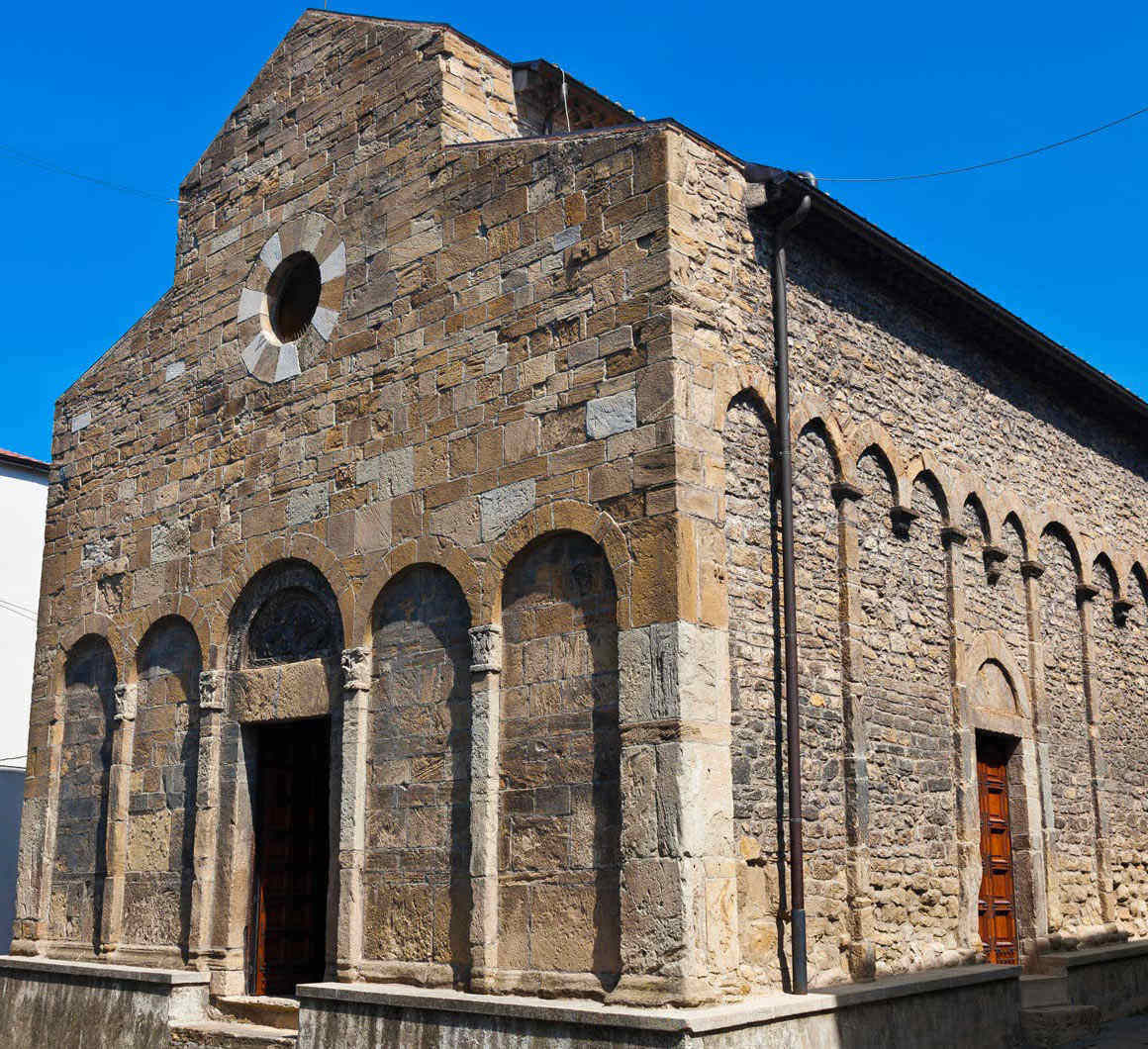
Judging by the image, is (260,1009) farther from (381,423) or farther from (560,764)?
(381,423)

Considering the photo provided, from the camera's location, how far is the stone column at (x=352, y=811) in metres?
9.02

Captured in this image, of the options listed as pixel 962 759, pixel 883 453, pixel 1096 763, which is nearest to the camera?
pixel 883 453

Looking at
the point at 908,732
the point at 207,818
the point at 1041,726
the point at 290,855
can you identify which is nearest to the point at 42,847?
the point at 207,818

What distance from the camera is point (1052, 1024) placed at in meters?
9.91

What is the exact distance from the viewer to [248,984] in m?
9.99

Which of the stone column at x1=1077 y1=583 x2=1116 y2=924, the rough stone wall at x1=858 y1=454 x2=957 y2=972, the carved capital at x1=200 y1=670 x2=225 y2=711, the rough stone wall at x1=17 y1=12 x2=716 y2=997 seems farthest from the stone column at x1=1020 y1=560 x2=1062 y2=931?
the carved capital at x1=200 y1=670 x2=225 y2=711

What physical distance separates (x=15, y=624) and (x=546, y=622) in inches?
502

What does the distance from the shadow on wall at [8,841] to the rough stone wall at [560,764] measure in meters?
11.2

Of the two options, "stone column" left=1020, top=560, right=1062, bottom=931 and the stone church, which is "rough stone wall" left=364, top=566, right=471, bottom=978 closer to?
the stone church

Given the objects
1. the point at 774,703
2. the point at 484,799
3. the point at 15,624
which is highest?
the point at 15,624

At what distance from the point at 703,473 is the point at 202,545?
4874 millimetres

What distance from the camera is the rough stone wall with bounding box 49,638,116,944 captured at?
11.2m

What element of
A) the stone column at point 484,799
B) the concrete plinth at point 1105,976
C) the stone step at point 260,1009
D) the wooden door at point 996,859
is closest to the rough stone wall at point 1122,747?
the concrete plinth at point 1105,976

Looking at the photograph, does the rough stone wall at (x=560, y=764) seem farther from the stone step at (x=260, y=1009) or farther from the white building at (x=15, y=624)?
the white building at (x=15, y=624)
